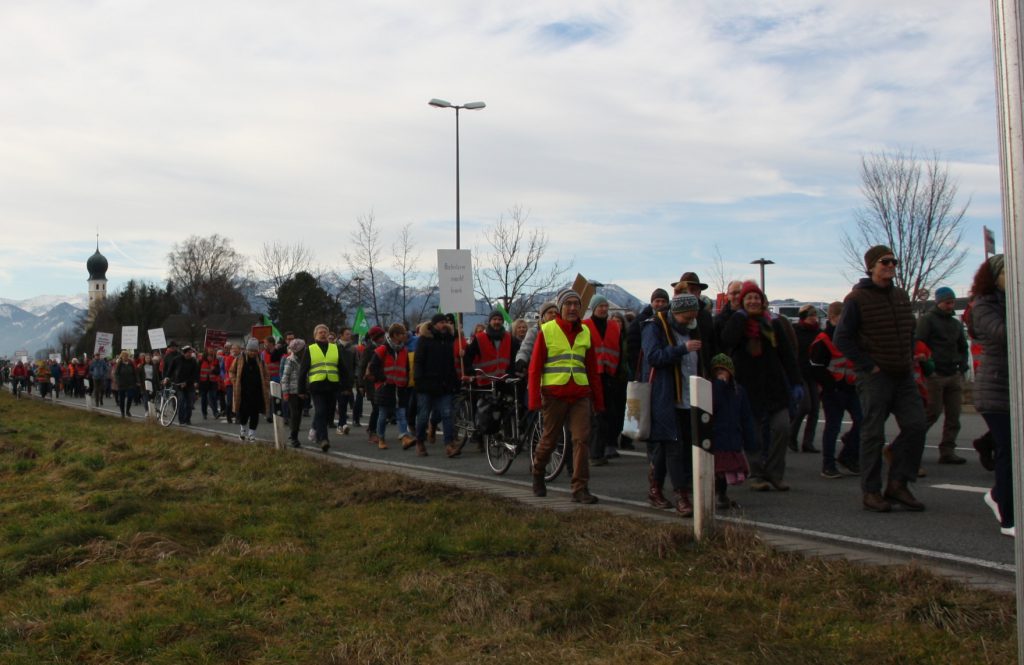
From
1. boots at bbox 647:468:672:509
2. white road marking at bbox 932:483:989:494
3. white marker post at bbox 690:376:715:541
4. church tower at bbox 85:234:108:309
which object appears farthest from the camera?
church tower at bbox 85:234:108:309

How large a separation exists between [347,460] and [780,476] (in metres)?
6.02

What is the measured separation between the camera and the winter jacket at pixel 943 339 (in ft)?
38.9

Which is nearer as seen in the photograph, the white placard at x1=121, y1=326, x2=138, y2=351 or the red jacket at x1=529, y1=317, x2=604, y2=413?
the red jacket at x1=529, y1=317, x2=604, y2=413

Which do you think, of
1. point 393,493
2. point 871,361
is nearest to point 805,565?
point 871,361

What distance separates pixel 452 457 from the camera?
570 inches

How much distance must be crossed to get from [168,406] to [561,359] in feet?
55.0

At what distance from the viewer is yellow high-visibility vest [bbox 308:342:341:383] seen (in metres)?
16.3

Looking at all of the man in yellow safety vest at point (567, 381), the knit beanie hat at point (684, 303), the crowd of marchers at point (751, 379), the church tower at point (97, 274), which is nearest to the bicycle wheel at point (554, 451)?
the crowd of marchers at point (751, 379)

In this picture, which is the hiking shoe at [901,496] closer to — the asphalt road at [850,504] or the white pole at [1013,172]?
the asphalt road at [850,504]

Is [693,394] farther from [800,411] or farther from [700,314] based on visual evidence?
[800,411]

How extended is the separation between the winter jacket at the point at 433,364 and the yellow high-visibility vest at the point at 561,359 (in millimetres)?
5501

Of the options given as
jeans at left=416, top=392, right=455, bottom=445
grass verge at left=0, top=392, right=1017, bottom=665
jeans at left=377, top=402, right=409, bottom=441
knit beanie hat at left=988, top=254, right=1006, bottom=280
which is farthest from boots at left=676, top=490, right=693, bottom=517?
jeans at left=377, top=402, right=409, bottom=441

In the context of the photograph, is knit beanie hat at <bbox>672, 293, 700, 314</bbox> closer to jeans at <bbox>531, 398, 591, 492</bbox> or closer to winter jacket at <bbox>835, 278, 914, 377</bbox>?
winter jacket at <bbox>835, 278, 914, 377</bbox>

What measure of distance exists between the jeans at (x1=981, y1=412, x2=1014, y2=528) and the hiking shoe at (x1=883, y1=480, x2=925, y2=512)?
1.28 meters
